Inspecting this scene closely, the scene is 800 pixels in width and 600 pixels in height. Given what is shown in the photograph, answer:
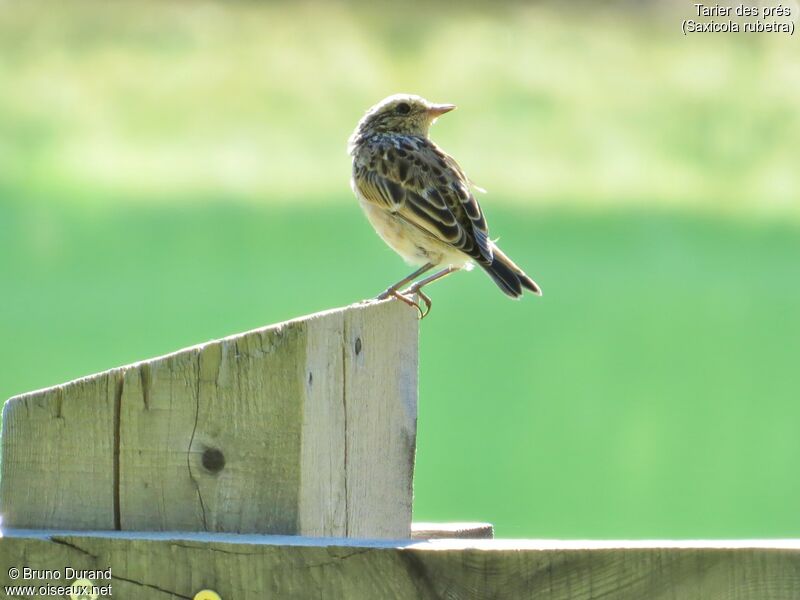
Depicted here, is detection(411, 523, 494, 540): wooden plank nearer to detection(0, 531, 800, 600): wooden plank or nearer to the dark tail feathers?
detection(0, 531, 800, 600): wooden plank

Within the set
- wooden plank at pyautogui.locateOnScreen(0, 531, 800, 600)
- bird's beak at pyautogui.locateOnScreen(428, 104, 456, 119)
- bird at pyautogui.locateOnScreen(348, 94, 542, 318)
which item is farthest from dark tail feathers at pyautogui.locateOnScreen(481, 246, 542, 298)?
wooden plank at pyautogui.locateOnScreen(0, 531, 800, 600)

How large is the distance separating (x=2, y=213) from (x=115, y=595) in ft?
26.7

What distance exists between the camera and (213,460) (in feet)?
8.59

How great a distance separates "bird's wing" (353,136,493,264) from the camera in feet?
17.8

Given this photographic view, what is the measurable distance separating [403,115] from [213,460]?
374 centimetres

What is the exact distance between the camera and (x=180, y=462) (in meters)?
2.61

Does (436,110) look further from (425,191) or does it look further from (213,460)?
(213,460)

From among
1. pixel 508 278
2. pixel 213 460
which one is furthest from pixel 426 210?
pixel 213 460

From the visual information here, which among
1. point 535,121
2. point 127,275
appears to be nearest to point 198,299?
point 127,275

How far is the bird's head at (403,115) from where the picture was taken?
6.13 metres

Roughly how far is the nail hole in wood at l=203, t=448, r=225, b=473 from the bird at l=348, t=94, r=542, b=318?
265 centimetres

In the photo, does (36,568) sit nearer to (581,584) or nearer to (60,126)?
(581,584)

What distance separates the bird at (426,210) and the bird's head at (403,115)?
0.09 metres

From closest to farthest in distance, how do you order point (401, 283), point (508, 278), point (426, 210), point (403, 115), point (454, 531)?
1. point (454, 531)
2. point (401, 283)
3. point (508, 278)
4. point (426, 210)
5. point (403, 115)
